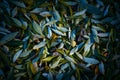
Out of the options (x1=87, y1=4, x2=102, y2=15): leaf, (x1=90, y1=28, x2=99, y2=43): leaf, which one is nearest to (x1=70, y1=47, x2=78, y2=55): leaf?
(x1=90, y1=28, x2=99, y2=43): leaf

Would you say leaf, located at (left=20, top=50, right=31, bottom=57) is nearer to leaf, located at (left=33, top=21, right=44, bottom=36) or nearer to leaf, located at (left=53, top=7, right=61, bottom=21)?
leaf, located at (left=33, top=21, right=44, bottom=36)

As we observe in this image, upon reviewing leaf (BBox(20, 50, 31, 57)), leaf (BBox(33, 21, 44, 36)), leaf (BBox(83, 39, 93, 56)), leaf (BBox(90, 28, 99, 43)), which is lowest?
leaf (BBox(83, 39, 93, 56))

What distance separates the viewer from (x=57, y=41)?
1.35 meters

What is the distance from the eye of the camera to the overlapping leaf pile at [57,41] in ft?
4.28

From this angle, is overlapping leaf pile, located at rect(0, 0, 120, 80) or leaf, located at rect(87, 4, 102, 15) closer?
overlapping leaf pile, located at rect(0, 0, 120, 80)

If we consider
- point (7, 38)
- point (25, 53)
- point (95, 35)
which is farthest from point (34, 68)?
point (95, 35)

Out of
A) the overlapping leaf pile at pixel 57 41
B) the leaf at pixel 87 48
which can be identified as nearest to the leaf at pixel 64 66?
the overlapping leaf pile at pixel 57 41

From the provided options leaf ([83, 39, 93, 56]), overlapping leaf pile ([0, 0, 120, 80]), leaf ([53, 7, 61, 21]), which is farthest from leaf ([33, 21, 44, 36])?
leaf ([83, 39, 93, 56])

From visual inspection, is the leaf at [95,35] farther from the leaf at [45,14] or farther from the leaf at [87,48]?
the leaf at [45,14]

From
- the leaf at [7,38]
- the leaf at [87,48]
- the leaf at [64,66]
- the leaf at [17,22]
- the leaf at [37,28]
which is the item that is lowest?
the leaf at [64,66]

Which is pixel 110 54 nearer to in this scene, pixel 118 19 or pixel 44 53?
pixel 118 19

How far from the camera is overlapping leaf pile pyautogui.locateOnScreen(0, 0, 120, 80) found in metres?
1.30

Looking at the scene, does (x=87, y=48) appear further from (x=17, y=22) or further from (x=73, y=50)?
(x=17, y=22)

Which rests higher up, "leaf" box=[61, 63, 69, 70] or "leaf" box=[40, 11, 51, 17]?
"leaf" box=[40, 11, 51, 17]
